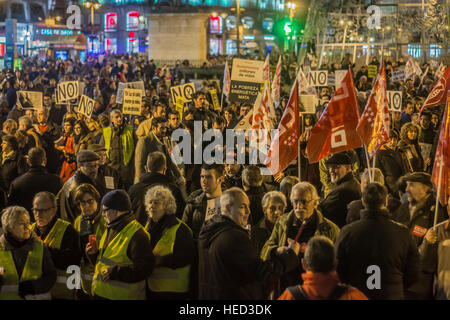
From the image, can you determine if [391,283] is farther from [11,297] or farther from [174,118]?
[174,118]

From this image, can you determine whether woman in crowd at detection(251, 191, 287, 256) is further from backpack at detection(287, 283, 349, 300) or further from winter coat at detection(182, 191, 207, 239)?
backpack at detection(287, 283, 349, 300)

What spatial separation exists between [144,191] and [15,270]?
7.61 feet

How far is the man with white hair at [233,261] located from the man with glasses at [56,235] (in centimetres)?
120

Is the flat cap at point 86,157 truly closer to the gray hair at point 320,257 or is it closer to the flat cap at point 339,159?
the flat cap at point 339,159

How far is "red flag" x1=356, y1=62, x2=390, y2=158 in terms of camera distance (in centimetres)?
793

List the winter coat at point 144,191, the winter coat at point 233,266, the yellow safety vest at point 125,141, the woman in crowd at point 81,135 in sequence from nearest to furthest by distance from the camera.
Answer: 1. the winter coat at point 233,266
2. the winter coat at point 144,191
3. the yellow safety vest at point 125,141
4. the woman in crowd at point 81,135

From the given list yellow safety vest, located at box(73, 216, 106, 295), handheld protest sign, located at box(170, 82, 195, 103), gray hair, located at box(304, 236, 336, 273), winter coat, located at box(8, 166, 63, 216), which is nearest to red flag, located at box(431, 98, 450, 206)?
gray hair, located at box(304, 236, 336, 273)

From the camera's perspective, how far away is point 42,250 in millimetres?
5398

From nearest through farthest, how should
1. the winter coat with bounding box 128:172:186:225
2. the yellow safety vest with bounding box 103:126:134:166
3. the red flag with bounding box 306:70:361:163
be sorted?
the winter coat with bounding box 128:172:186:225
the red flag with bounding box 306:70:361:163
the yellow safety vest with bounding box 103:126:134:166

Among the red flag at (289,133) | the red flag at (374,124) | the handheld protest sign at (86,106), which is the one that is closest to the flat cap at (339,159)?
the red flag at (374,124)

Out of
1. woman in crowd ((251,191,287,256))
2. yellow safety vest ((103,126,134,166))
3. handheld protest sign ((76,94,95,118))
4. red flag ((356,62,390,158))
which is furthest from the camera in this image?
handheld protest sign ((76,94,95,118))

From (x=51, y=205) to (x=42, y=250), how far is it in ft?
1.90

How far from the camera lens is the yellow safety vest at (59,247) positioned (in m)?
5.81

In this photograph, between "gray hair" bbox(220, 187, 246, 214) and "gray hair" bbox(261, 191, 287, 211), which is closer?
"gray hair" bbox(220, 187, 246, 214)
